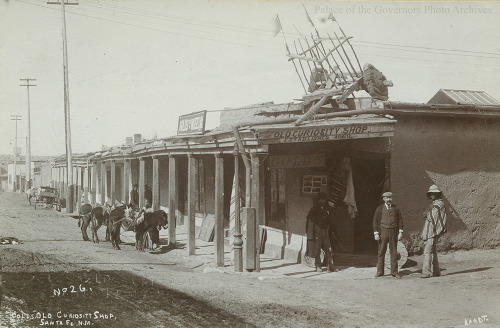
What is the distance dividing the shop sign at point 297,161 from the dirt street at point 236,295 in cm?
253

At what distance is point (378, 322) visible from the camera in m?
7.79

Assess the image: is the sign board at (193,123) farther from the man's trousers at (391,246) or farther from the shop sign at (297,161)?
the man's trousers at (391,246)

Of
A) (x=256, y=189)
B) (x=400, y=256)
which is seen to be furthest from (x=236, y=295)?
(x=400, y=256)

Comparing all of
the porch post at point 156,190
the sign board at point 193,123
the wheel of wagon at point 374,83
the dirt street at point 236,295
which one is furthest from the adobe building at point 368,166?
the porch post at point 156,190

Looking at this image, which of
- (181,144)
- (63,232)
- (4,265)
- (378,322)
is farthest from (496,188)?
(63,232)

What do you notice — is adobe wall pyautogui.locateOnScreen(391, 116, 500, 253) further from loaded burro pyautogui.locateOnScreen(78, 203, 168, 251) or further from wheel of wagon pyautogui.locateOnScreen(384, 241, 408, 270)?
loaded burro pyautogui.locateOnScreen(78, 203, 168, 251)

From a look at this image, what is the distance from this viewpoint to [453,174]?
13086mm

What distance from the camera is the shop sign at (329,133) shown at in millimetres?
11484

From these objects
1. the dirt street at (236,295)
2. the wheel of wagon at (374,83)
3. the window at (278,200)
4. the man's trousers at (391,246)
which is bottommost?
the dirt street at (236,295)

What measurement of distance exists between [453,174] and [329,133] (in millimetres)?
3706

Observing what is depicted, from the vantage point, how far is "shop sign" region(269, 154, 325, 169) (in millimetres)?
13141

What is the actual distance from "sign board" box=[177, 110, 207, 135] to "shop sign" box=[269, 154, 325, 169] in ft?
7.62

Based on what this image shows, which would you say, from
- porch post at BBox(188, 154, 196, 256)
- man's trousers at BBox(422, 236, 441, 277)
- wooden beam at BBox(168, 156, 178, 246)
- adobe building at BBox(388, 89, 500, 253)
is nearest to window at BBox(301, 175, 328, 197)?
adobe building at BBox(388, 89, 500, 253)

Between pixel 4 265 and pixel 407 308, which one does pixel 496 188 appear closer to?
pixel 407 308
